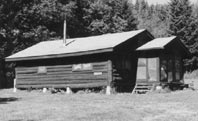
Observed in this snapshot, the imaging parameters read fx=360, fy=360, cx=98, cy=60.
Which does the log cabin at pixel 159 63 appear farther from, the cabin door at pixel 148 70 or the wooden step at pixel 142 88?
the wooden step at pixel 142 88

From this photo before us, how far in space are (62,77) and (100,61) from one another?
3.99 m

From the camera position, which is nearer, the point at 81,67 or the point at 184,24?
the point at 81,67

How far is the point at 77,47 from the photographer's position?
28.2 m

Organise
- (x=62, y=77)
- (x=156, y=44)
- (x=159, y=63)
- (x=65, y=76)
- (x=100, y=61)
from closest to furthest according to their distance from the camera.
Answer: (x=100, y=61)
(x=159, y=63)
(x=156, y=44)
(x=65, y=76)
(x=62, y=77)

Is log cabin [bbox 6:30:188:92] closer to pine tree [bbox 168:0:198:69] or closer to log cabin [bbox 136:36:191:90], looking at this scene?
log cabin [bbox 136:36:191:90]

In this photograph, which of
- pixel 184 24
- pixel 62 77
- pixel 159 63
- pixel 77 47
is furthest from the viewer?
pixel 184 24

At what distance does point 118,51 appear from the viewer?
2645 cm

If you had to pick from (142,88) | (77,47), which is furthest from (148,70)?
(77,47)

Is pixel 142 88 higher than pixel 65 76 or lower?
lower

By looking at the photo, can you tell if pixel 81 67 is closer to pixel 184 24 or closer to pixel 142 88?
pixel 142 88

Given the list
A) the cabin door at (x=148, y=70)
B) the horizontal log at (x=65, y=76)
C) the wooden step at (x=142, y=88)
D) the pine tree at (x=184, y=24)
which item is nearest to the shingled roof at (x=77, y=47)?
the horizontal log at (x=65, y=76)

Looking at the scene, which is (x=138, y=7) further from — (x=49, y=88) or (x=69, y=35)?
(x=49, y=88)

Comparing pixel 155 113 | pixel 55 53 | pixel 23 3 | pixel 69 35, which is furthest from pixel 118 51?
pixel 69 35

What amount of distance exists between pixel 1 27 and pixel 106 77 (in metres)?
21.0
